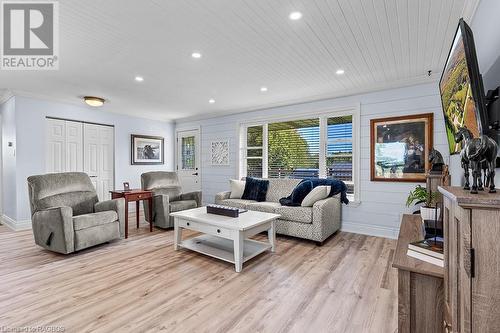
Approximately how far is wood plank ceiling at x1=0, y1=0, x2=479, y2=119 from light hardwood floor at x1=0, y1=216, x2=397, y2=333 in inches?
93.3

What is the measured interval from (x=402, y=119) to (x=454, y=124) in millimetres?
2153

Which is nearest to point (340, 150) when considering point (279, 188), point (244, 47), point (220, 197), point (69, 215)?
point (279, 188)

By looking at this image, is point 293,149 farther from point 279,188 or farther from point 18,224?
point 18,224

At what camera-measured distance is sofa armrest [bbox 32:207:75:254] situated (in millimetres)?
2980

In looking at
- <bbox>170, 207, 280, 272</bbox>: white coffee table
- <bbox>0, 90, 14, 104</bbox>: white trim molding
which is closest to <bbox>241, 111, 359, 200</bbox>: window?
<bbox>170, 207, 280, 272</bbox>: white coffee table

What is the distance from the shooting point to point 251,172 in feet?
18.1

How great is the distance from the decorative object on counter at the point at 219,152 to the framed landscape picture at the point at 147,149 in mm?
1525

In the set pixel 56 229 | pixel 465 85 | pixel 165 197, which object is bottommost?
pixel 56 229

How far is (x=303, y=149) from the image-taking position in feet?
15.5

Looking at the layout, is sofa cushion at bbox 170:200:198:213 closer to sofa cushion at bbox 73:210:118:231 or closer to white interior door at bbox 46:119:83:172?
sofa cushion at bbox 73:210:118:231

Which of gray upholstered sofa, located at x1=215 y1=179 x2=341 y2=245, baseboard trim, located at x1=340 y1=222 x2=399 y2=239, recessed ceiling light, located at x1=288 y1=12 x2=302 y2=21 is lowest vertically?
baseboard trim, located at x1=340 y1=222 x2=399 y2=239

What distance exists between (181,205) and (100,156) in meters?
2.43

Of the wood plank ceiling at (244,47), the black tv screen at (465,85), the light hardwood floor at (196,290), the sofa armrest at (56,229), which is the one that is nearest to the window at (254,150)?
the wood plank ceiling at (244,47)

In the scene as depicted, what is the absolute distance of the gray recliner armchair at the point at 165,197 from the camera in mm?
4270
